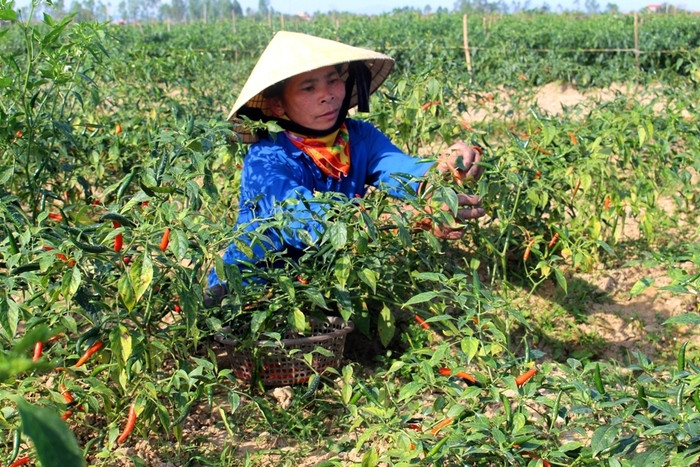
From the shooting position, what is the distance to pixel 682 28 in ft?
42.0

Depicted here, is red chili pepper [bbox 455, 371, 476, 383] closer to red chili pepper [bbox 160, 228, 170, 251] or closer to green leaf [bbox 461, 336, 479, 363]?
green leaf [bbox 461, 336, 479, 363]

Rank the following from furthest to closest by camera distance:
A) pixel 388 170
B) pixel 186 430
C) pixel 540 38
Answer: pixel 540 38 < pixel 388 170 < pixel 186 430

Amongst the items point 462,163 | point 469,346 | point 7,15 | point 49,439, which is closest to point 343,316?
point 469,346

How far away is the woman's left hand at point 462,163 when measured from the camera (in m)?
2.32

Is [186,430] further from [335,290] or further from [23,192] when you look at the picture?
[23,192]

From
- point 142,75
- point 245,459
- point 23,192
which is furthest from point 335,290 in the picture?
point 142,75

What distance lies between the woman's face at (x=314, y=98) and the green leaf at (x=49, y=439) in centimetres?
211

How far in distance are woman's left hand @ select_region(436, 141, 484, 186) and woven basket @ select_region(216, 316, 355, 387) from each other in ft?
1.78

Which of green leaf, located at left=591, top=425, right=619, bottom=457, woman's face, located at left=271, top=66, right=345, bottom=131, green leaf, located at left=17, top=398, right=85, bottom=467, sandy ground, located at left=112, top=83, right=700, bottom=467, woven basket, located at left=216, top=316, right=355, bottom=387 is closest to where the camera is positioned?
green leaf, located at left=17, top=398, right=85, bottom=467

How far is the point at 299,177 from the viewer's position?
2553 millimetres

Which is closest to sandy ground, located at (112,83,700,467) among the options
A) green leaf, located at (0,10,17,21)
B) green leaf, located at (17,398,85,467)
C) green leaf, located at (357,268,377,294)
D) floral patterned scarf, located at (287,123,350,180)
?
green leaf, located at (357,268,377,294)

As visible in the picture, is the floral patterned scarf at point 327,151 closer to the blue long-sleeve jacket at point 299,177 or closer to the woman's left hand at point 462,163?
the blue long-sleeve jacket at point 299,177

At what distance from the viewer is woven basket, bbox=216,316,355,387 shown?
221 cm

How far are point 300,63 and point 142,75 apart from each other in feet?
8.83
